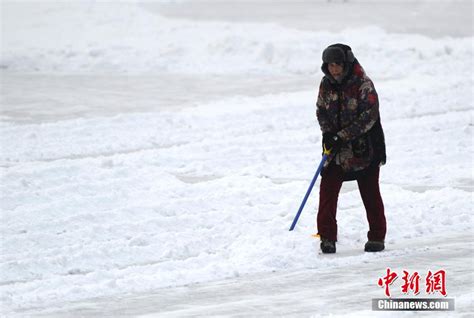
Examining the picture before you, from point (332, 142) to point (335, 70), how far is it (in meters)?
0.52

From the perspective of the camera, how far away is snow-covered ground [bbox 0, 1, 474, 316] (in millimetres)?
6855

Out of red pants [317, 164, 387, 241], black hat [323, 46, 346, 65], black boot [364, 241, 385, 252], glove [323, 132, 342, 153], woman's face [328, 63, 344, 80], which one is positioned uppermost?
black hat [323, 46, 346, 65]

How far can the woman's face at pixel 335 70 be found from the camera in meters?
7.34

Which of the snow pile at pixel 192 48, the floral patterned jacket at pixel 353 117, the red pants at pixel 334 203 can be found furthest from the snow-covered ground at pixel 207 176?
the floral patterned jacket at pixel 353 117

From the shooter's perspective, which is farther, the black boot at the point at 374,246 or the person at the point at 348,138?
the black boot at the point at 374,246

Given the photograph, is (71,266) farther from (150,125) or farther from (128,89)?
(128,89)

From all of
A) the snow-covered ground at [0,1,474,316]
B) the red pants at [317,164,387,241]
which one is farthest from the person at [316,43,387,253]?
the snow-covered ground at [0,1,474,316]

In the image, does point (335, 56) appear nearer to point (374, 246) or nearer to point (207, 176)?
point (374, 246)

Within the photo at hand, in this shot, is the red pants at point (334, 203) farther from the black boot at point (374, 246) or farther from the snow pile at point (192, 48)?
the snow pile at point (192, 48)

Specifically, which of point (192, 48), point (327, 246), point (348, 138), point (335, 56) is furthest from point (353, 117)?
point (192, 48)

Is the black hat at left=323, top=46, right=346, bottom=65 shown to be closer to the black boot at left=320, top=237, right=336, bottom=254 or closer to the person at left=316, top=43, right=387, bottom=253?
the person at left=316, top=43, right=387, bottom=253

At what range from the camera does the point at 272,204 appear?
918 centimetres

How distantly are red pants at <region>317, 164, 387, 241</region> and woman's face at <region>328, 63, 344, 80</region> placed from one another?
2.25 feet

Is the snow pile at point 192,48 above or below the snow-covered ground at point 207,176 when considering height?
above
